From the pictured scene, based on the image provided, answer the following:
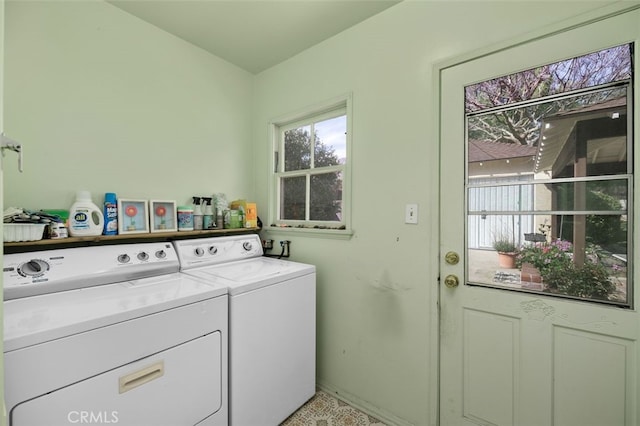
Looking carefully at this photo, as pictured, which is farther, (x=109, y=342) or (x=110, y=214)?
(x=110, y=214)

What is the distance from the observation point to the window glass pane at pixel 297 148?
7.34 ft

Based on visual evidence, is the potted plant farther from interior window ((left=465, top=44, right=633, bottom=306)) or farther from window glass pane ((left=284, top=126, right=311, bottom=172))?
window glass pane ((left=284, top=126, right=311, bottom=172))

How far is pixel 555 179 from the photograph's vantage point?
1244 millimetres

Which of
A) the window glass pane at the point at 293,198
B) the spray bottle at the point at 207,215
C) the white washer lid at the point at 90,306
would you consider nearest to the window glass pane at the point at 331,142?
the window glass pane at the point at 293,198

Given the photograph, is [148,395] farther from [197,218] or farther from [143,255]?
[197,218]

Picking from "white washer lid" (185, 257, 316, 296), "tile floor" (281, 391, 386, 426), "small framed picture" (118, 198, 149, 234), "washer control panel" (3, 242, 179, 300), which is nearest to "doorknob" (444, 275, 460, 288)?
"white washer lid" (185, 257, 316, 296)

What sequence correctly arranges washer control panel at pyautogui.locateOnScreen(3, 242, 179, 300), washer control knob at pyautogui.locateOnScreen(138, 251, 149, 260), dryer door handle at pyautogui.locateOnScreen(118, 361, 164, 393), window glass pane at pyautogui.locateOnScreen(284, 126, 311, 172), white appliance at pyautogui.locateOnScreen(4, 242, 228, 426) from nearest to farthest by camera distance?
white appliance at pyautogui.locateOnScreen(4, 242, 228, 426), dryer door handle at pyautogui.locateOnScreen(118, 361, 164, 393), washer control panel at pyautogui.locateOnScreen(3, 242, 179, 300), washer control knob at pyautogui.locateOnScreen(138, 251, 149, 260), window glass pane at pyautogui.locateOnScreen(284, 126, 311, 172)

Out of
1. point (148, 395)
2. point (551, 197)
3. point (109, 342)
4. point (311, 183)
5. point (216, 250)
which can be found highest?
point (311, 183)

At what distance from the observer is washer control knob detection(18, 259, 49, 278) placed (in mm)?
1228

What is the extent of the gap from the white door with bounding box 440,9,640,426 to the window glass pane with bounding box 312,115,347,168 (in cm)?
70

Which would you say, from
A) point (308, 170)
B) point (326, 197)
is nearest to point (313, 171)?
point (308, 170)

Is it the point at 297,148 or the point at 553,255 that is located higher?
the point at 297,148

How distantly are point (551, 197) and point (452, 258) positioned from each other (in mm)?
513

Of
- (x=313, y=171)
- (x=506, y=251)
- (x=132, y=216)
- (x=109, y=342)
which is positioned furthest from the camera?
(x=313, y=171)
